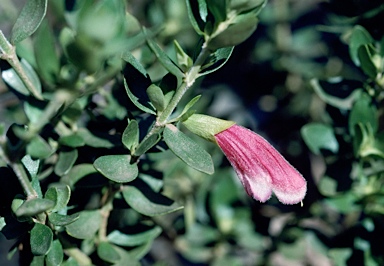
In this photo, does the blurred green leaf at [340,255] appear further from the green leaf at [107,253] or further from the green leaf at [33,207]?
the green leaf at [33,207]

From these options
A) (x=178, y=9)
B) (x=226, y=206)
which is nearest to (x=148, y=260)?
(x=226, y=206)

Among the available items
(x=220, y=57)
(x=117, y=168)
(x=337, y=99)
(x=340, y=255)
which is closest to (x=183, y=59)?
(x=220, y=57)

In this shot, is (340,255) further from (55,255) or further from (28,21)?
(28,21)

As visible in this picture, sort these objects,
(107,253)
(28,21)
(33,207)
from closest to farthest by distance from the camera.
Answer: (33,207), (28,21), (107,253)

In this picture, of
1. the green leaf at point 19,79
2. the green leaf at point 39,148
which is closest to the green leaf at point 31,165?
the green leaf at point 39,148

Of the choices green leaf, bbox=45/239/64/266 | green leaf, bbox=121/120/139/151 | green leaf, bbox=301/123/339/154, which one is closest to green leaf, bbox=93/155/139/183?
green leaf, bbox=121/120/139/151
